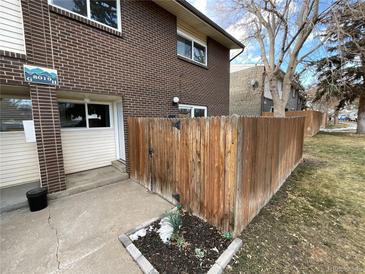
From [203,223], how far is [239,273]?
2.97 ft

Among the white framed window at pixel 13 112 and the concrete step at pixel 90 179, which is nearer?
the concrete step at pixel 90 179

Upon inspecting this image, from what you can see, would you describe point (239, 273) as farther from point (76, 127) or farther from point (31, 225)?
point (76, 127)

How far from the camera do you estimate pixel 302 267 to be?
6.82 ft

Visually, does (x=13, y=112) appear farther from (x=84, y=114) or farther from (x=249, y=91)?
(x=249, y=91)

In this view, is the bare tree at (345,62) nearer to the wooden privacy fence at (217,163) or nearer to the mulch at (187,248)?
the wooden privacy fence at (217,163)

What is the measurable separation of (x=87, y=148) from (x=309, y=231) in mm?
5882

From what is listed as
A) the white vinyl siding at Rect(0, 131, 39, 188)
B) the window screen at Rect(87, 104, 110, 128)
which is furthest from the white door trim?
the white vinyl siding at Rect(0, 131, 39, 188)

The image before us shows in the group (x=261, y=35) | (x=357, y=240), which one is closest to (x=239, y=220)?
(x=357, y=240)

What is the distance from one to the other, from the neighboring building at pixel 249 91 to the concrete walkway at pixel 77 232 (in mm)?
12630

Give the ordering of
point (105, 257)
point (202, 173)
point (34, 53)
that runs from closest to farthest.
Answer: point (105, 257)
point (202, 173)
point (34, 53)

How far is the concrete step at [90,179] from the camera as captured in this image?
396 cm

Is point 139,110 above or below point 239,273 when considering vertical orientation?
above

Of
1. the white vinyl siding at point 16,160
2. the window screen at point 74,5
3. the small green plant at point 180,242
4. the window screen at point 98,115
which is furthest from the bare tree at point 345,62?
the white vinyl siding at point 16,160

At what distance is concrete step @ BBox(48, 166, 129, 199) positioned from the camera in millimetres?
3959
